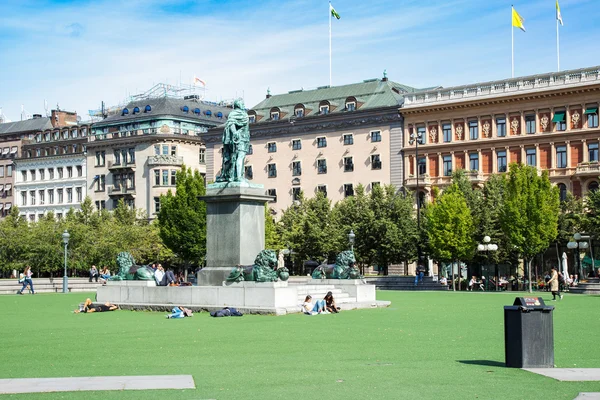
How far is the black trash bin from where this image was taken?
52.0ft

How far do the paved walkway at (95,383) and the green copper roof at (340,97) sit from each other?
74.5 m

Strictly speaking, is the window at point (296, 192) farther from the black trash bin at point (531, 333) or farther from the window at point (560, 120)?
the black trash bin at point (531, 333)

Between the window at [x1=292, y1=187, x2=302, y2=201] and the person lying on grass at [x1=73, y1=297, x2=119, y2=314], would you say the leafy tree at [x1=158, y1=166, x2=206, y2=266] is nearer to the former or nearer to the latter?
the window at [x1=292, y1=187, x2=302, y2=201]

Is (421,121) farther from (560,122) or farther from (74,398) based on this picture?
(74,398)

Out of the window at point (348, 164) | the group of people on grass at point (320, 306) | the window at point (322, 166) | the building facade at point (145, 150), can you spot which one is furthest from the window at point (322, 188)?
the group of people on grass at point (320, 306)

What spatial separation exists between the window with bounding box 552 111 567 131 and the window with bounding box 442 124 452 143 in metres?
10.2

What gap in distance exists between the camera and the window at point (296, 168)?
9419cm

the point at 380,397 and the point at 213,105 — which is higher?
the point at 213,105

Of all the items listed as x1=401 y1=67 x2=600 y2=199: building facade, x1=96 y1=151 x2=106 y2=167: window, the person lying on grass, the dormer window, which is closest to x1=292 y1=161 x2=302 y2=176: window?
the dormer window

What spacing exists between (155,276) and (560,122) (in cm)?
4967

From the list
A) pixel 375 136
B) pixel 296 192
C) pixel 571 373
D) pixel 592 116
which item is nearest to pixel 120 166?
pixel 296 192

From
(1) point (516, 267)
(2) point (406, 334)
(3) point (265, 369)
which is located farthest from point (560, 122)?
(3) point (265, 369)

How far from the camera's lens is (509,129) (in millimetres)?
80688

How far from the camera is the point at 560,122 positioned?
77.9m
